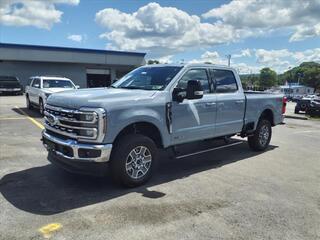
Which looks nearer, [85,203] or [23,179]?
[85,203]

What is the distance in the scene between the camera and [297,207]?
4953 mm

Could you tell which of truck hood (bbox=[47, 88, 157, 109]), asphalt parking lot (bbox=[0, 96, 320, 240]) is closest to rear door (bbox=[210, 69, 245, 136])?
asphalt parking lot (bbox=[0, 96, 320, 240])

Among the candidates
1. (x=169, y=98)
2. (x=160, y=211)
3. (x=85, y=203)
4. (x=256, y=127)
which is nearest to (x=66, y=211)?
Result: (x=85, y=203)

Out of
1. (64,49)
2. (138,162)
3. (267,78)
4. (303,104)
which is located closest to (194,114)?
(138,162)

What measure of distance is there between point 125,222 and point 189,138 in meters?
2.59

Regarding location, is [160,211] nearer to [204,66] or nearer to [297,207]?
[297,207]

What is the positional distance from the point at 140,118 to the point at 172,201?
54.6 inches

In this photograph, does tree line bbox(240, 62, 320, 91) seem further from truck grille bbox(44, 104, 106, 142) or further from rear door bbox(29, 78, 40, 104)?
truck grille bbox(44, 104, 106, 142)

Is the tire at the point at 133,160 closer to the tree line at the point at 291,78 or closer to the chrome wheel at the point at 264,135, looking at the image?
the chrome wheel at the point at 264,135

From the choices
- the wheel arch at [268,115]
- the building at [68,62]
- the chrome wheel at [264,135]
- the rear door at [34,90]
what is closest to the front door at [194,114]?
the chrome wheel at [264,135]

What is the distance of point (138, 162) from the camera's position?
5641 mm

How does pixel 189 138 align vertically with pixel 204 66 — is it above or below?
below

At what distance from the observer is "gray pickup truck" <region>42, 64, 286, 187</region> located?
511 centimetres

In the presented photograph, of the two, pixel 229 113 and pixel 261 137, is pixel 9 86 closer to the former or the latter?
pixel 261 137
